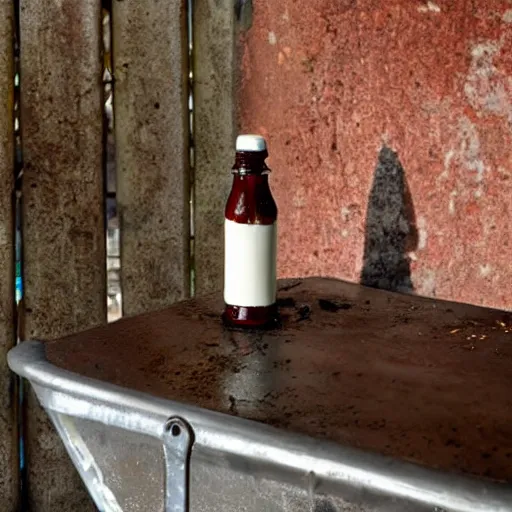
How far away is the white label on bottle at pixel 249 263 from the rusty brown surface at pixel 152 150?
2.16 feet

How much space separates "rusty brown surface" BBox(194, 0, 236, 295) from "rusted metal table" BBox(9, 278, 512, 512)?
24.3 inches

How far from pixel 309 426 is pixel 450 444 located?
0.48 ft

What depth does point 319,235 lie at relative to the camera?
1.70 metres

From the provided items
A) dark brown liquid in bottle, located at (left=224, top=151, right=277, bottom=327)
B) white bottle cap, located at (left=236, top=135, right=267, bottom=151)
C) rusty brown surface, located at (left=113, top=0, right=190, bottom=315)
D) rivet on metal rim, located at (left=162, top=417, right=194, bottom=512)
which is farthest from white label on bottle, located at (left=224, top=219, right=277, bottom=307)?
rusty brown surface, located at (left=113, top=0, right=190, bottom=315)

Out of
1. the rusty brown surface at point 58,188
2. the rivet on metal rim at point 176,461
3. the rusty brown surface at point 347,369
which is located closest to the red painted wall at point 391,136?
the rusty brown surface at point 347,369

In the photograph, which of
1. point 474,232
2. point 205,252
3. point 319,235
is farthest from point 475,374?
point 205,252

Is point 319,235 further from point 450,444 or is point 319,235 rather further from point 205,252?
point 450,444

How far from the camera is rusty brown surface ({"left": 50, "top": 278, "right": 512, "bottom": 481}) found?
33.1 inches

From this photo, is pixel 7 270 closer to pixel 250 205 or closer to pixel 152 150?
pixel 152 150

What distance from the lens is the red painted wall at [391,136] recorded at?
4.65 feet

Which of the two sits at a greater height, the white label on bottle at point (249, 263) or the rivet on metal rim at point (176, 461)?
the white label on bottle at point (249, 263)

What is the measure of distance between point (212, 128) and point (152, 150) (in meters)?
0.15

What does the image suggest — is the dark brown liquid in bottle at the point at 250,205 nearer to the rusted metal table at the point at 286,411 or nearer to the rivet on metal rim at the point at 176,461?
the rusted metal table at the point at 286,411

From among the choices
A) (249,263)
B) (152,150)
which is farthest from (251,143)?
(152,150)
